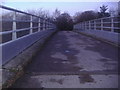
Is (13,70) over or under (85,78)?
over

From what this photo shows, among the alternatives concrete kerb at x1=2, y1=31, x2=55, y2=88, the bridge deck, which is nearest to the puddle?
the bridge deck

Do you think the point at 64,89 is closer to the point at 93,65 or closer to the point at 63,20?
the point at 93,65

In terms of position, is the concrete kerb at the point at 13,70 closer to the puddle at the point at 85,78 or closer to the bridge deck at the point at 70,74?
the bridge deck at the point at 70,74

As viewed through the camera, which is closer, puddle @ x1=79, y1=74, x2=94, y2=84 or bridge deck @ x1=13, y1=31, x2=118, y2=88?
bridge deck @ x1=13, y1=31, x2=118, y2=88

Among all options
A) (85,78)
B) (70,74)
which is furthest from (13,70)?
(85,78)

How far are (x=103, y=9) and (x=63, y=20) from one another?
56.1 feet

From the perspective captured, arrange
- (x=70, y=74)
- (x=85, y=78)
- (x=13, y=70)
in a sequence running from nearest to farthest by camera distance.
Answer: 1. (x=85, y=78)
2. (x=13, y=70)
3. (x=70, y=74)

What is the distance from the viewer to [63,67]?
6465 mm

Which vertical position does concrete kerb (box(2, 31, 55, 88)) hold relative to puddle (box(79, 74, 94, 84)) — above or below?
above

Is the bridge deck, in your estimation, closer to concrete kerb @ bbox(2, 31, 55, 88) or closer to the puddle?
the puddle

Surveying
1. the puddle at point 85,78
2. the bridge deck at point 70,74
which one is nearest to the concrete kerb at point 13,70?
the bridge deck at point 70,74

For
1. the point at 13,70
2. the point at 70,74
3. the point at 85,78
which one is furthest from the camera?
the point at 70,74

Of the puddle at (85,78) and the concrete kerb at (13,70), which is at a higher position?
the concrete kerb at (13,70)

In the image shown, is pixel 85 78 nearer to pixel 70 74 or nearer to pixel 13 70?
pixel 70 74
